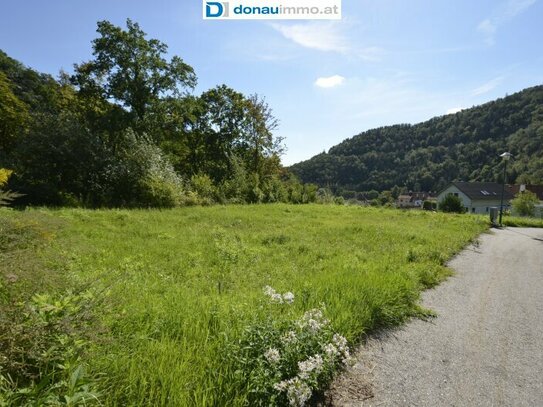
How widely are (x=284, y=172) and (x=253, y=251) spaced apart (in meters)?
26.5

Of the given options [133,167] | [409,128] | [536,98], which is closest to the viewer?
[133,167]

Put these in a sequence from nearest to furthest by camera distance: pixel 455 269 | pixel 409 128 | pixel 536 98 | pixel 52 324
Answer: pixel 52 324 → pixel 455 269 → pixel 536 98 → pixel 409 128

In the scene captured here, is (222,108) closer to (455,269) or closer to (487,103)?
(455,269)

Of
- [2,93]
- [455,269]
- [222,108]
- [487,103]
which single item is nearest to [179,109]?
[222,108]

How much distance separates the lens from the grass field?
7.27ft

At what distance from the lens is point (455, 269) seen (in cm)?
695

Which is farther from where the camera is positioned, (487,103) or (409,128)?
(409,128)

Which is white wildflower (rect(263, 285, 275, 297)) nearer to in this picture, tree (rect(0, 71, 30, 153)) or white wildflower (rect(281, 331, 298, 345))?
white wildflower (rect(281, 331, 298, 345))

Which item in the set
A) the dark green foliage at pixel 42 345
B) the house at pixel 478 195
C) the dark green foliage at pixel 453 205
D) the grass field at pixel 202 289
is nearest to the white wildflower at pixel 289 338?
the grass field at pixel 202 289

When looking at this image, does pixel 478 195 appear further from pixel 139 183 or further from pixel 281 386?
pixel 281 386

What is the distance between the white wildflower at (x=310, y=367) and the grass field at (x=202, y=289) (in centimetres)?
19

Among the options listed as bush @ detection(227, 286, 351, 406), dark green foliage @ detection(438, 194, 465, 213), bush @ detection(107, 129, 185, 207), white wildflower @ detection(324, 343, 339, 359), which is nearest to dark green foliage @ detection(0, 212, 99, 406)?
bush @ detection(227, 286, 351, 406)

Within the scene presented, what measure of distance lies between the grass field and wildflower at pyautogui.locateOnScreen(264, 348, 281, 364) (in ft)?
0.34

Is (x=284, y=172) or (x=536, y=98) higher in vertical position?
(x=536, y=98)
